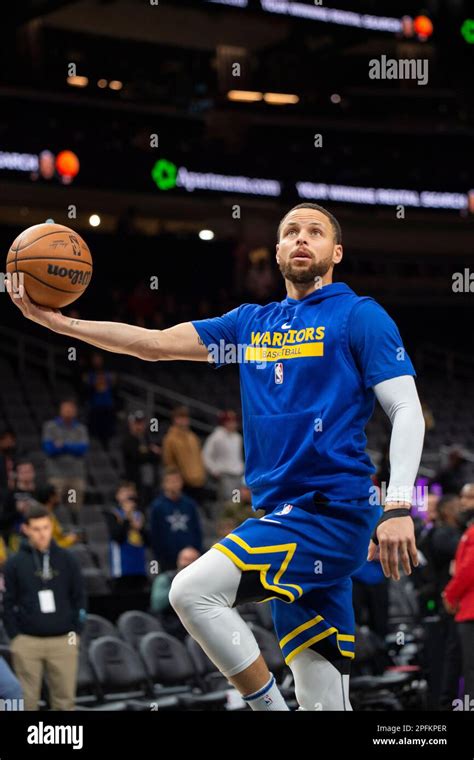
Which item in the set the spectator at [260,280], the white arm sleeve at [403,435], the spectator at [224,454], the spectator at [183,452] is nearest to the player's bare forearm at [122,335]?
the white arm sleeve at [403,435]

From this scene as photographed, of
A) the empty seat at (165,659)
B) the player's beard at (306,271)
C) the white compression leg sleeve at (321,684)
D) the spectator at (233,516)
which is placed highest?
the player's beard at (306,271)

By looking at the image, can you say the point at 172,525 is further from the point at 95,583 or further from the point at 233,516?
the point at 95,583

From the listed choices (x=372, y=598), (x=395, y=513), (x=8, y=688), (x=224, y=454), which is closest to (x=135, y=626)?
(x=372, y=598)

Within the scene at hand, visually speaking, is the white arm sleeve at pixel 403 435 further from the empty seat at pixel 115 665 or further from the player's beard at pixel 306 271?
the empty seat at pixel 115 665

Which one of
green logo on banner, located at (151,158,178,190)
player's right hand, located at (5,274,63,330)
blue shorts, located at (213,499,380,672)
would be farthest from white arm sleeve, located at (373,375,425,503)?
green logo on banner, located at (151,158,178,190)

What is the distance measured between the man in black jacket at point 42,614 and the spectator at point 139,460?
16.0 ft

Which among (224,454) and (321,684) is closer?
(321,684)

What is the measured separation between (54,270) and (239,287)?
1853cm

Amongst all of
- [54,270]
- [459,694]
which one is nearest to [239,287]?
[459,694]

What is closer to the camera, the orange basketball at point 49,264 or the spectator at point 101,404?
the orange basketball at point 49,264

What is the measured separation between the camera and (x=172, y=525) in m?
11.5

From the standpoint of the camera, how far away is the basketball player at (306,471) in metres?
3.96

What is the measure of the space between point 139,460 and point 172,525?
264 centimetres

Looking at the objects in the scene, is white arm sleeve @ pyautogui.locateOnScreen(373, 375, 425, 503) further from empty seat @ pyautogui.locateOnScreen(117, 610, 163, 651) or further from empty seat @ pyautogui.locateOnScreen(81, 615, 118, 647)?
empty seat @ pyautogui.locateOnScreen(117, 610, 163, 651)
